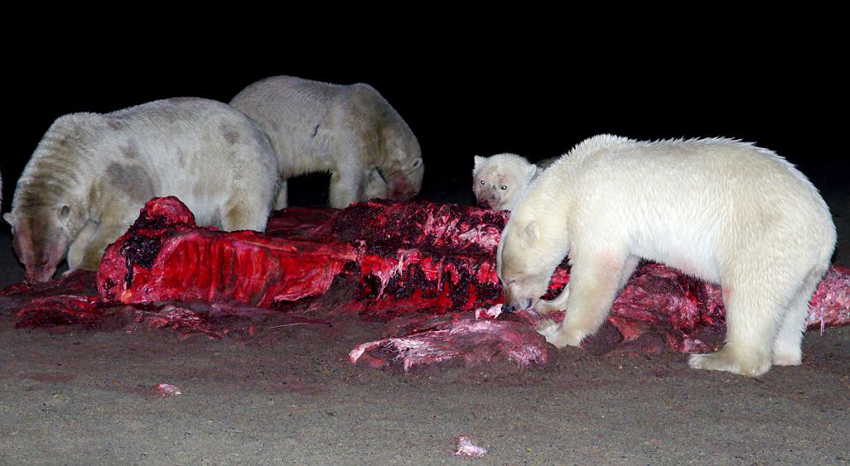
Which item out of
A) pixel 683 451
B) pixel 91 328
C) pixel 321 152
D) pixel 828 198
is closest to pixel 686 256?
pixel 683 451

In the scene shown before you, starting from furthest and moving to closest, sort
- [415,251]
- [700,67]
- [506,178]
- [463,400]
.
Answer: [700,67] < [506,178] < [415,251] < [463,400]

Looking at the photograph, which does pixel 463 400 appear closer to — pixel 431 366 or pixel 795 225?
pixel 431 366

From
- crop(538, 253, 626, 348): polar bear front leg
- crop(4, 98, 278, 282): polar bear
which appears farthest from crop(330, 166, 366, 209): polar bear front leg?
crop(538, 253, 626, 348): polar bear front leg

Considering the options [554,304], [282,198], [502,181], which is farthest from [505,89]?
→ [554,304]

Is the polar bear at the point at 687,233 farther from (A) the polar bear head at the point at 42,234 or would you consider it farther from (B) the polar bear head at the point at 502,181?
(A) the polar bear head at the point at 42,234

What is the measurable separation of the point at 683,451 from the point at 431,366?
1596 millimetres

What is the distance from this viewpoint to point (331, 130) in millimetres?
9930

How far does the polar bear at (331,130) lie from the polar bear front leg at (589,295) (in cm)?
484

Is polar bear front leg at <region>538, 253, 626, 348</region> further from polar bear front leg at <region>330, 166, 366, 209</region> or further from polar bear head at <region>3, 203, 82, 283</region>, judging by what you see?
polar bear front leg at <region>330, 166, 366, 209</region>

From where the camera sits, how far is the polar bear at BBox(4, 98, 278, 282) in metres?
6.68

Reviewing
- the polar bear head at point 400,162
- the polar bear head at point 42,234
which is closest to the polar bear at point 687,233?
the polar bear head at point 42,234

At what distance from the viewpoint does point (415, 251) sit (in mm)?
6316

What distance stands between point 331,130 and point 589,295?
5198 millimetres

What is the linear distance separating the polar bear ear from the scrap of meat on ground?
1.79 feet
